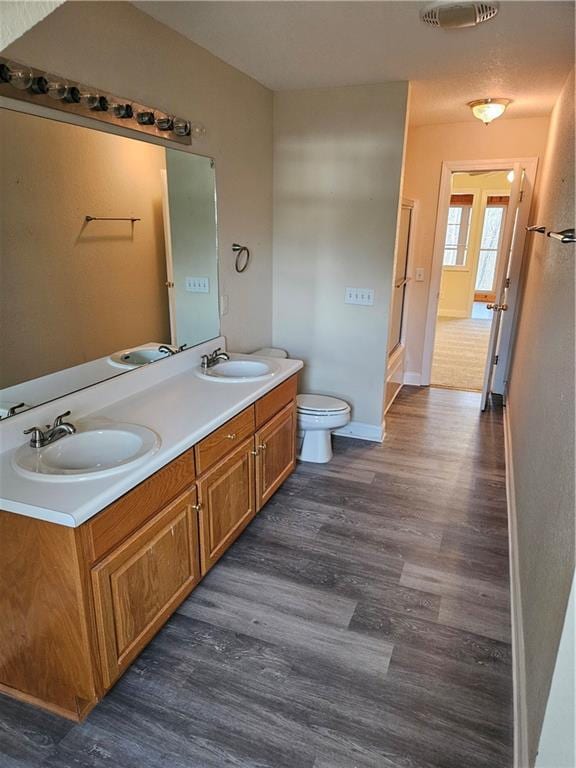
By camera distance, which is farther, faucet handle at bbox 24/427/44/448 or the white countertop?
faucet handle at bbox 24/427/44/448

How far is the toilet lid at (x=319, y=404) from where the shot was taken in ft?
11.0

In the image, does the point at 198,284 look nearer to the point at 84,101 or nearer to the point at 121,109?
the point at 121,109

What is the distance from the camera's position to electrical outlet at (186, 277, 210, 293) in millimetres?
2695

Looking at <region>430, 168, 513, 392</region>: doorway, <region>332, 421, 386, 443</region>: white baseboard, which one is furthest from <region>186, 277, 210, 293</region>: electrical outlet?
<region>430, 168, 513, 392</region>: doorway

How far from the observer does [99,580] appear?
1505mm

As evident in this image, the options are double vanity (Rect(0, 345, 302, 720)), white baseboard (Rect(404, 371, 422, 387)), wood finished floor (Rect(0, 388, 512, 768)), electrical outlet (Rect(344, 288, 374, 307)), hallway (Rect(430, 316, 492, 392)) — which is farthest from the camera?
hallway (Rect(430, 316, 492, 392))

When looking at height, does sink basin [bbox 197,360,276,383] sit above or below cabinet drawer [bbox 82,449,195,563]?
above

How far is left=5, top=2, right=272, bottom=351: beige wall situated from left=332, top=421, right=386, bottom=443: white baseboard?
0.94 meters

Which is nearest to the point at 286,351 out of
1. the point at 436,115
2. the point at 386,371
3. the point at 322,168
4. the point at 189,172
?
the point at 386,371

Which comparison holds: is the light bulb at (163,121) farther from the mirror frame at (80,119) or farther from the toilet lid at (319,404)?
the toilet lid at (319,404)

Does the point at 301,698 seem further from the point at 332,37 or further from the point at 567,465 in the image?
the point at 332,37

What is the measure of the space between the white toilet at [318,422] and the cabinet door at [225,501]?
914 millimetres

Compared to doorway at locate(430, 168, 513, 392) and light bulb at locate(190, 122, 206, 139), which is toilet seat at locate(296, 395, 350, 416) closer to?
light bulb at locate(190, 122, 206, 139)

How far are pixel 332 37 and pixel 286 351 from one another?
2.08 metres
